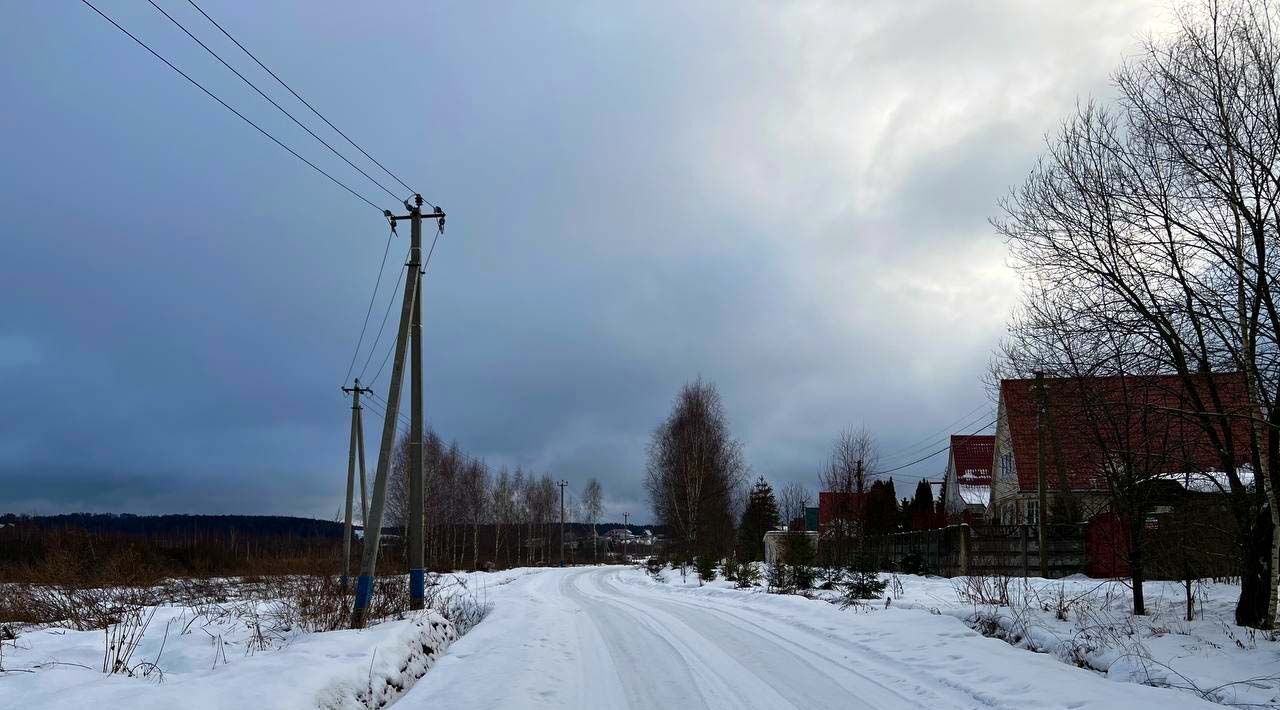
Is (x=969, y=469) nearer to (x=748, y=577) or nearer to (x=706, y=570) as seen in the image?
(x=706, y=570)

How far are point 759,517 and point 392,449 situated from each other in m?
45.7

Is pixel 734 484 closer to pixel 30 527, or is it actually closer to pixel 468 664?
pixel 30 527

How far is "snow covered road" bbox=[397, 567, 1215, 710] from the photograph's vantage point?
25.3 ft

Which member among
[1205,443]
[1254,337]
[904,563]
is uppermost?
[1254,337]

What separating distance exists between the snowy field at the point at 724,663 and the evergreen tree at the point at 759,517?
30.9 meters

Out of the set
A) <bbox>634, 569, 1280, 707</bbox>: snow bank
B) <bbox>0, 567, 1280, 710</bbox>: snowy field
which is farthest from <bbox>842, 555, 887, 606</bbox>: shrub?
<bbox>0, 567, 1280, 710</bbox>: snowy field


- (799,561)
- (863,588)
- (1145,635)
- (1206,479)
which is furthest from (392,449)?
(799,561)

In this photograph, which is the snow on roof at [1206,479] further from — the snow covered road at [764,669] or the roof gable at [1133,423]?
the snow covered road at [764,669]

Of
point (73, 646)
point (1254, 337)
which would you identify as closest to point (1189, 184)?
point (1254, 337)

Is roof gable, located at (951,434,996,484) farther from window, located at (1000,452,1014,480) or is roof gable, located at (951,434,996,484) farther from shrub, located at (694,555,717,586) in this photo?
shrub, located at (694,555,717,586)

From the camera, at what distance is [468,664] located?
1028 centimetres

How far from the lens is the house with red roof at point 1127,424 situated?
34.5 ft

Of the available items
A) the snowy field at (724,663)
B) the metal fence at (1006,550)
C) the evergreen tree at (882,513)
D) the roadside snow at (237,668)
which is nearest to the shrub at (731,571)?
A: the metal fence at (1006,550)

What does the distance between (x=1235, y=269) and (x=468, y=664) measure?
10587 mm
